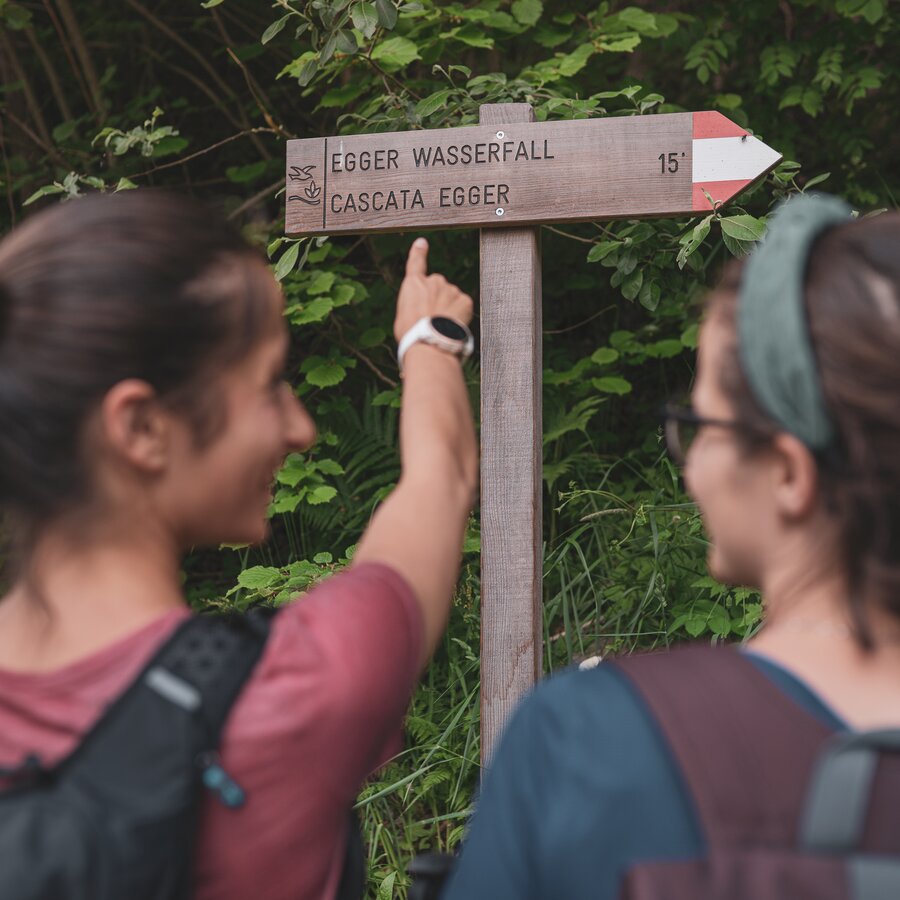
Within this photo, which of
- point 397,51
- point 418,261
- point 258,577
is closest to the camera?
point 418,261

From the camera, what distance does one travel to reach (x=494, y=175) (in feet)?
9.15

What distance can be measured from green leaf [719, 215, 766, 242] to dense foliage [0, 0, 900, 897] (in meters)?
0.01

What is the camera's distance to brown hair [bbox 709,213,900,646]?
36.8 inches

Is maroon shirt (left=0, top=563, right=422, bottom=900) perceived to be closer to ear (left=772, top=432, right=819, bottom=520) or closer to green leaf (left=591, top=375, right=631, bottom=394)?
ear (left=772, top=432, right=819, bottom=520)

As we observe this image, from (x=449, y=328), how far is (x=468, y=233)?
11.3 ft

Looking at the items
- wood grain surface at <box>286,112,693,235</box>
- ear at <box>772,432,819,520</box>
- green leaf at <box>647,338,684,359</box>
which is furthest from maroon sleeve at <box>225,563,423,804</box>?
green leaf at <box>647,338,684,359</box>

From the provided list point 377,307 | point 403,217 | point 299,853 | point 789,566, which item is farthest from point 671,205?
point 377,307

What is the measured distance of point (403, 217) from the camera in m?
2.84

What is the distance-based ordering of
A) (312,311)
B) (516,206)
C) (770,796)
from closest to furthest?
1. (770,796)
2. (516,206)
3. (312,311)

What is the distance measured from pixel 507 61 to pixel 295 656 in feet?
13.7

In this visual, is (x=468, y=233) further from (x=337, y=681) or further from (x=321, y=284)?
(x=337, y=681)

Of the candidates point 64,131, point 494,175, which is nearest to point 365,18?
point 494,175

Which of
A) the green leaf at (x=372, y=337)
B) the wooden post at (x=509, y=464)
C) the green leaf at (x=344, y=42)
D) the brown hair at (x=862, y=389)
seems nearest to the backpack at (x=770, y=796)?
the brown hair at (x=862, y=389)

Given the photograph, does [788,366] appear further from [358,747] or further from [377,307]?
[377,307]
